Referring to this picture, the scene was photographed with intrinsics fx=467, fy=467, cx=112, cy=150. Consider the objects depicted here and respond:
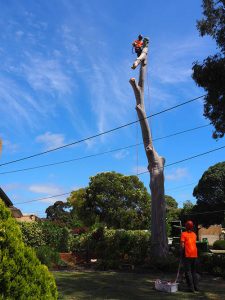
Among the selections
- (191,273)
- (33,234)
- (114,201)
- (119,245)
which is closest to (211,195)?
(114,201)

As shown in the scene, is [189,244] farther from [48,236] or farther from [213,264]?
[48,236]

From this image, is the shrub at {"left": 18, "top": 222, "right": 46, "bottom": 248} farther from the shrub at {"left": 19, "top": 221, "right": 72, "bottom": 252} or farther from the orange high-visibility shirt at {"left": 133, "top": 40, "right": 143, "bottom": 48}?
the orange high-visibility shirt at {"left": 133, "top": 40, "right": 143, "bottom": 48}

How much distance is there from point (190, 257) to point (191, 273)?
39 cm

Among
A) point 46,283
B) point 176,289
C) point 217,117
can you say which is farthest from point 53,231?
point 46,283

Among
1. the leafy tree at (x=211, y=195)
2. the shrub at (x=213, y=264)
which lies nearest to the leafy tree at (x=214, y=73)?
the shrub at (x=213, y=264)

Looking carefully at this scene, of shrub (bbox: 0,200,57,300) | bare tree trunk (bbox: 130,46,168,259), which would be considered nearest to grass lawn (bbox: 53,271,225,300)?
bare tree trunk (bbox: 130,46,168,259)

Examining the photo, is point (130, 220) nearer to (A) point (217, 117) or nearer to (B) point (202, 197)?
(B) point (202, 197)

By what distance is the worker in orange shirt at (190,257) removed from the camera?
11000mm

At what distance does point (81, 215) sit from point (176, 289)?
1639 inches

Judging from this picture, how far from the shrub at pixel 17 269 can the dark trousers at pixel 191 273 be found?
7.28 metres

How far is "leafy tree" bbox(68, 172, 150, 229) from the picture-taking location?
49281 mm

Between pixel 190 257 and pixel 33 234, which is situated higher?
pixel 33 234

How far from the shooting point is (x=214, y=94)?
14273mm

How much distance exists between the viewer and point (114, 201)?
5084cm
